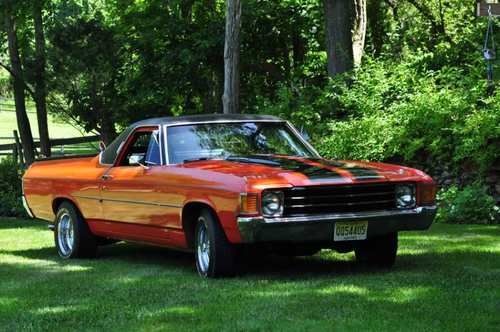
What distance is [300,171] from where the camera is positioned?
358 inches

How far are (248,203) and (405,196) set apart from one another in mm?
1614

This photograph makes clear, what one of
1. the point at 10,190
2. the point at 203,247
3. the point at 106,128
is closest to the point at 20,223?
the point at 10,190

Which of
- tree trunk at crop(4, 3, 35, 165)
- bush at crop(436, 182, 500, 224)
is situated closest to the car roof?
bush at crop(436, 182, 500, 224)

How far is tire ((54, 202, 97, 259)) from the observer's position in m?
11.7

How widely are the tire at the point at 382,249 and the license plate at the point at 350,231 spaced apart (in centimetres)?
64

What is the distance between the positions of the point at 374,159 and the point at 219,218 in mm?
8078

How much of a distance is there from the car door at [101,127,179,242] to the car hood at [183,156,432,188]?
1.71 feet

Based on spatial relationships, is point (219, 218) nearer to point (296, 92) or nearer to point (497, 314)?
point (497, 314)

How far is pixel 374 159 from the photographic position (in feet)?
54.8

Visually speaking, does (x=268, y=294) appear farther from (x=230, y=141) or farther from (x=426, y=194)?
(x=230, y=141)

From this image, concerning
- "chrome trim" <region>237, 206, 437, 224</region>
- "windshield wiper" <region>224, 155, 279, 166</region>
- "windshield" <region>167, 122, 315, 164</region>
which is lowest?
"chrome trim" <region>237, 206, 437, 224</region>

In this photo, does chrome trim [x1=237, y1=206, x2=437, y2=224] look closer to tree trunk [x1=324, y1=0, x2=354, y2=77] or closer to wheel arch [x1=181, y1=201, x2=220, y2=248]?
wheel arch [x1=181, y1=201, x2=220, y2=248]

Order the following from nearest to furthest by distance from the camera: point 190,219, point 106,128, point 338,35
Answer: point 190,219
point 338,35
point 106,128

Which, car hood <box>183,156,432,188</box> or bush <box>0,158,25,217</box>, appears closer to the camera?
car hood <box>183,156,432,188</box>
